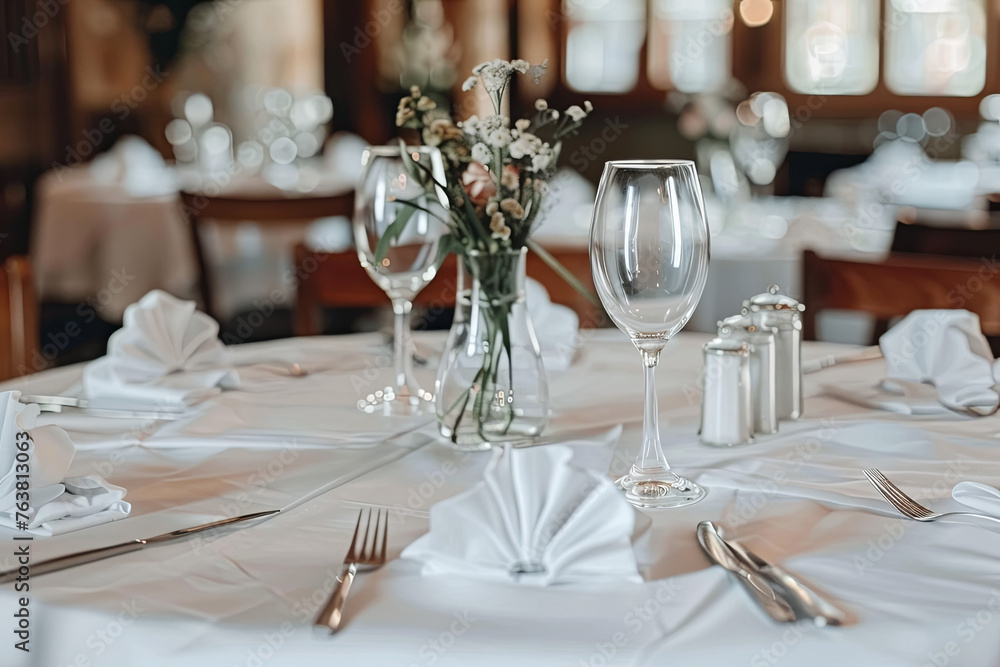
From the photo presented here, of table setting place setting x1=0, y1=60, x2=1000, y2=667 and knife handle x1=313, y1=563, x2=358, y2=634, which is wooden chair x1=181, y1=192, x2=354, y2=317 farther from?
knife handle x1=313, y1=563, x2=358, y2=634

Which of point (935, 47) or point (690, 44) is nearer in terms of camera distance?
point (935, 47)

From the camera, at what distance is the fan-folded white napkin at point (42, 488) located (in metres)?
0.77

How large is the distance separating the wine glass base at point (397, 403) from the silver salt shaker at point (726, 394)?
296mm

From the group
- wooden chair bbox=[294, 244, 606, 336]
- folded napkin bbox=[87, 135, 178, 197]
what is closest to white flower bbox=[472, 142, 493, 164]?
wooden chair bbox=[294, 244, 606, 336]

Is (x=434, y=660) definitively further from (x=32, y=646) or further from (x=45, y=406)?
(x=45, y=406)

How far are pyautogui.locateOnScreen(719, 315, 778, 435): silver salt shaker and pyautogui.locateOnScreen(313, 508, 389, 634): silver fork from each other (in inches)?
15.5

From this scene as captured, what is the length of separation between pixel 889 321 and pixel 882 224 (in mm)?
1037

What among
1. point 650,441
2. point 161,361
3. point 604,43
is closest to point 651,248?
point 650,441

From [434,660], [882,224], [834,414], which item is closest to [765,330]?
[834,414]

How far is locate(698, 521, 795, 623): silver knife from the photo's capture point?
2.00ft

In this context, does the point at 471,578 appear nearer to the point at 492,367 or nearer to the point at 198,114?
the point at 492,367

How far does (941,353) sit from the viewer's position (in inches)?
46.2

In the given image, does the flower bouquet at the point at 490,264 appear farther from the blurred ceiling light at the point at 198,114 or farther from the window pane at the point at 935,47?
the window pane at the point at 935,47

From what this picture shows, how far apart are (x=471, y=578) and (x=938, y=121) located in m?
5.50
